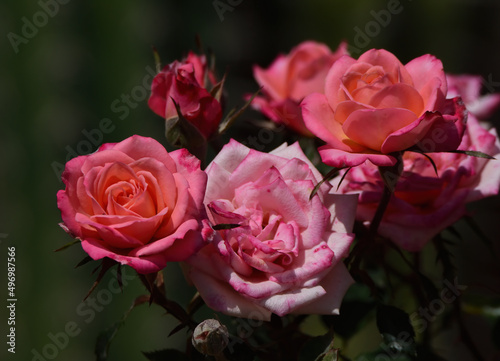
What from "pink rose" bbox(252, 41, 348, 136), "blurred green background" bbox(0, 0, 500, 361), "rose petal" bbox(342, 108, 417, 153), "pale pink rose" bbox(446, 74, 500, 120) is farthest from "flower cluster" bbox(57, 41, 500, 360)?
"blurred green background" bbox(0, 0, 500, 361)

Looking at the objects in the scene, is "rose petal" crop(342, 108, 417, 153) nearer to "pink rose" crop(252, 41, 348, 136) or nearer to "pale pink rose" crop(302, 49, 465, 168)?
"pale pink rose" crop(302, 49, 465, 168)

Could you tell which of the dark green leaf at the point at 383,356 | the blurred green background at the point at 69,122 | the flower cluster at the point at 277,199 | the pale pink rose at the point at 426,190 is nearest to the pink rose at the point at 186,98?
the flower cluster at the point at 277,199

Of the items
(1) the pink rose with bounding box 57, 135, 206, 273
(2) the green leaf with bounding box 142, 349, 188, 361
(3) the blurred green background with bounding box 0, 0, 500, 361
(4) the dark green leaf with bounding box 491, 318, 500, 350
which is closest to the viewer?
(1) the pink rose with bounding box 57, 135, 206, 273

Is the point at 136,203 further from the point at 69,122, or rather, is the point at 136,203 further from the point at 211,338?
the point at 69,122

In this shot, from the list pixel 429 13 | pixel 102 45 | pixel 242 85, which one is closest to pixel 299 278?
pixel 102 45

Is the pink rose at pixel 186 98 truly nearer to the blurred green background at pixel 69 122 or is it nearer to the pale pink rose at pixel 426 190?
the pale pink rose at pixel 426 190

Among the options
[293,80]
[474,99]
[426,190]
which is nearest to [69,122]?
[293,80]
